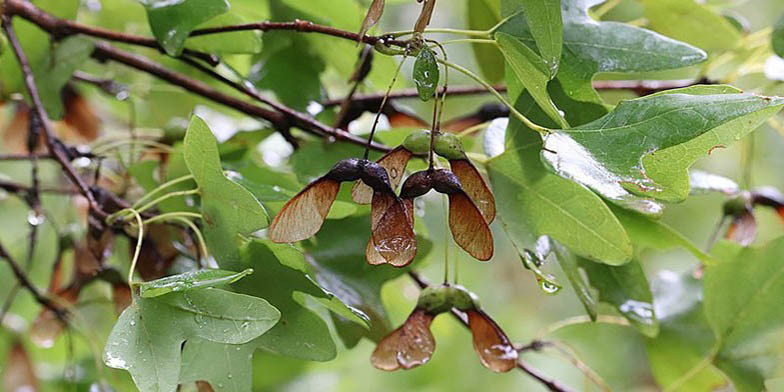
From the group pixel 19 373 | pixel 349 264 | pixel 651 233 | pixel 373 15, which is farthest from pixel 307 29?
pixel 19 373

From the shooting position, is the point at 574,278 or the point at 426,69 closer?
the point at 426,69

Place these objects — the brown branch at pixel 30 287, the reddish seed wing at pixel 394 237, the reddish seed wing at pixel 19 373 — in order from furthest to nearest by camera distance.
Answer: the reddish seed wing at pixel 19 373 → the brown branch at pixel 30 287 → the reddish seed wing at pixel 394 237

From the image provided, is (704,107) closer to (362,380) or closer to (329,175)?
(329,175)

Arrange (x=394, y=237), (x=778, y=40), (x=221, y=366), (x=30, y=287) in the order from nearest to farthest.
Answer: (x=394, y=237) → (x=221, y=366) → (x=778, y=40) → (x=30, y=287)

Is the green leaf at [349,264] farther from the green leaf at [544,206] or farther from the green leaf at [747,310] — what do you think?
the green leaf at [747,310]

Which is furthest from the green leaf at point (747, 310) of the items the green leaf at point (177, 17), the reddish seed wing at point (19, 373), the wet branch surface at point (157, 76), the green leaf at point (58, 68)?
the reddish seed wing at point (19, 373)

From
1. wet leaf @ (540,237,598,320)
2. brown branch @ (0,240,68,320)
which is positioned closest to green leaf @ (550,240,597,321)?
wet leaf @ (540,237,598,320)

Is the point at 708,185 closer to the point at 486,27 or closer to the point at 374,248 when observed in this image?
the point at 486,27

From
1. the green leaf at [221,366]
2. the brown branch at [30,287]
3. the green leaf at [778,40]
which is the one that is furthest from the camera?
the brown branch at [30,287]
